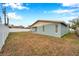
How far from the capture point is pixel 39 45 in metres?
2.39

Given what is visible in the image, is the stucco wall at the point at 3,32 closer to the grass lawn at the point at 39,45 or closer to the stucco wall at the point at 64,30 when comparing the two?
the grass lawn at the point at 39,45

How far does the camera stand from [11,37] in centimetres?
242

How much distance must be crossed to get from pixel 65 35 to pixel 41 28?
319 millimetres

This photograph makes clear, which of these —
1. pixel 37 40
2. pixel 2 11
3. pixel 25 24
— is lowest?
pixel 37 40

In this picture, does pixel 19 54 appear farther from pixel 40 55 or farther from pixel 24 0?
pixel 24 0

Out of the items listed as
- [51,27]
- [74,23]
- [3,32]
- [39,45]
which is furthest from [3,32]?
[74,23]

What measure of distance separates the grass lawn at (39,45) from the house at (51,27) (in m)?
0.05

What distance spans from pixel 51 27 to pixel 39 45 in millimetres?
275

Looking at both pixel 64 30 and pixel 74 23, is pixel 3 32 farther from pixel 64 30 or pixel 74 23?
pixel 74 23

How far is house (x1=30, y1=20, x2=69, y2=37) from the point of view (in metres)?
2.40

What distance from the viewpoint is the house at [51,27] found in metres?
2.40

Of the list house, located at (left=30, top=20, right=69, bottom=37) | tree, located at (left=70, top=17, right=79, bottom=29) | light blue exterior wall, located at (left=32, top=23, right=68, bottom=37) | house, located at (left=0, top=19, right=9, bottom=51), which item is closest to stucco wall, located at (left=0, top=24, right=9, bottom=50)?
house, located at (left=0, top=19, right=9, bottom=51)

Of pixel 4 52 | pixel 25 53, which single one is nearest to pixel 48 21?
pixel 25 53

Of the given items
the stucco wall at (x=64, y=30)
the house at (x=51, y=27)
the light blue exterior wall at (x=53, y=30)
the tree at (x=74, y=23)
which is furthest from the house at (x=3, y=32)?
the tree at (x=74, y=23)
